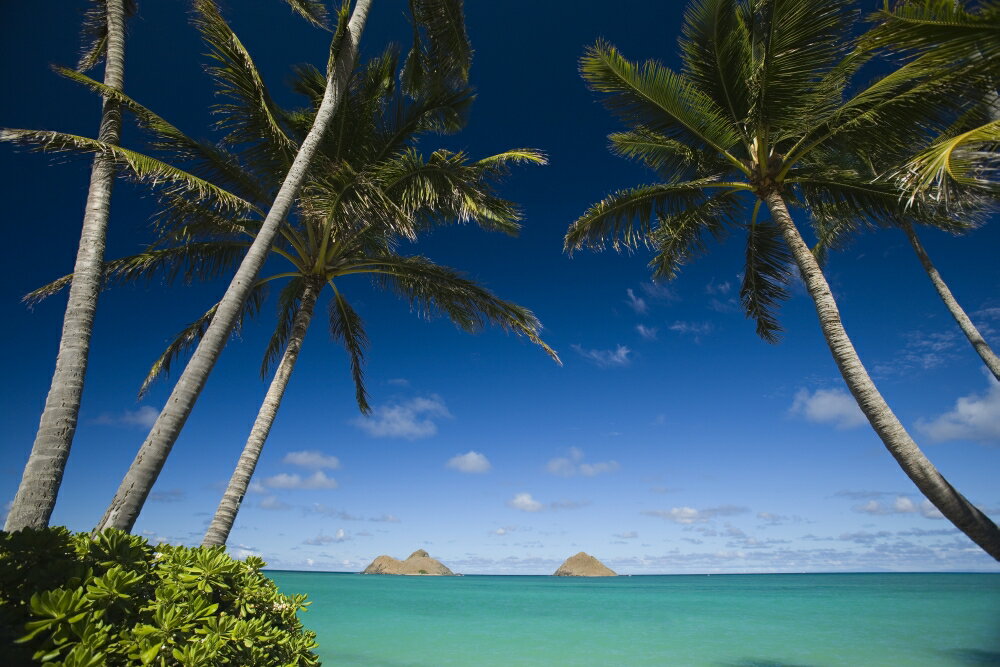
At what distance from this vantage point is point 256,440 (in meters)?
7.43

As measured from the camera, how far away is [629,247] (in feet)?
30.5

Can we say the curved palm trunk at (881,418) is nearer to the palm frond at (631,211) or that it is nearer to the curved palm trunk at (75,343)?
the palm frond at (631,211)

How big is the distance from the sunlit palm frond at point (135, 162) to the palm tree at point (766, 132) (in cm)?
581

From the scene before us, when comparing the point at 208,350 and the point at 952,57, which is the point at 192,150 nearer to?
the point at 208,350

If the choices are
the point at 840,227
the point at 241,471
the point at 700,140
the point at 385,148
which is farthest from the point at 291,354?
the point at 840,227

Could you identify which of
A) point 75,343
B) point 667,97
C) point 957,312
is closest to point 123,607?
point 75,343

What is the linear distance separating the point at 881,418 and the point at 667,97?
5.53 m

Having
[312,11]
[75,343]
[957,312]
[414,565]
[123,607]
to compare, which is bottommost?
[414,565]

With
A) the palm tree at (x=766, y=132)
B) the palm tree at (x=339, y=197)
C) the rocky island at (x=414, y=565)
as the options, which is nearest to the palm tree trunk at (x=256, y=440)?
the palm tree at (x=339, y=197)

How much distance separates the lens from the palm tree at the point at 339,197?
7.86m

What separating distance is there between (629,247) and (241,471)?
7265 mm

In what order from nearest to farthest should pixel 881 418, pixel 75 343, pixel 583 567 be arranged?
pixel 75 343
pixel 881 418
pixel 583 567

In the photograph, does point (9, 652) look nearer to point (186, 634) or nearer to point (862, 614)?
point (186, 634)

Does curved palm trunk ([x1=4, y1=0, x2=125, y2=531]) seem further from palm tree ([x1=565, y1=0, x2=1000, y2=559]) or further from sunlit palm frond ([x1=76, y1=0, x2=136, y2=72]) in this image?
palm tree ([x1=565, y1=0, x2=1000, y2=559])
